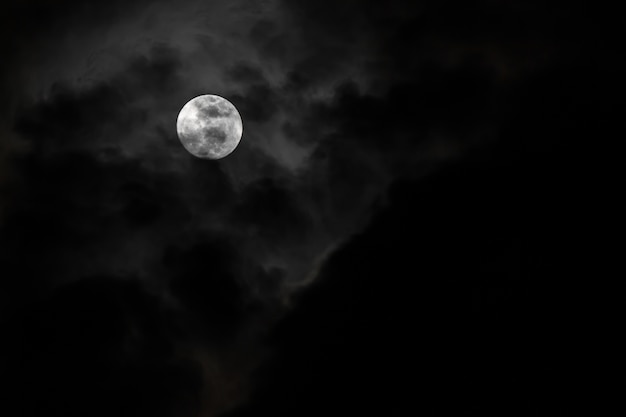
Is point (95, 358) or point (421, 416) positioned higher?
point (95, 358)

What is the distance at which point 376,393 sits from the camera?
43.5 meters

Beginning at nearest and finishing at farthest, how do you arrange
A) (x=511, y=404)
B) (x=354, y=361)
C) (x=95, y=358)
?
1. (x=511, y=404)
2. (x=95, y=358)
3. (x=354, y=361)

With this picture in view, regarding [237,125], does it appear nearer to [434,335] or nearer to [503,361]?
[434,335]

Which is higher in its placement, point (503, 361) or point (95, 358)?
point (95, 358)

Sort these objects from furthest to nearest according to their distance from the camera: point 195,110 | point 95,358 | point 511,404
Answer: point 95,358 < point 511,404 < point 195,110

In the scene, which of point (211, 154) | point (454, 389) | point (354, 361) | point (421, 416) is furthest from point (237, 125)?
point (454, 389)

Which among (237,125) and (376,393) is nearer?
(237,125)

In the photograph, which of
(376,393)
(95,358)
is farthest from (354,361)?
(95,358)

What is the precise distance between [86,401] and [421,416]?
35192 millimetres

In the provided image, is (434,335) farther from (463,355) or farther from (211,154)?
(211,154)

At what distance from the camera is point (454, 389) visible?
43656 mm

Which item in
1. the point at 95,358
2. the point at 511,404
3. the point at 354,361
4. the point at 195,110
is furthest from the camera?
the point at 354,361

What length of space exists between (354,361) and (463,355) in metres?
12.2

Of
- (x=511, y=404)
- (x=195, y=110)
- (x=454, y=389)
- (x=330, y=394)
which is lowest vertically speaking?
(x=511, y=404)
